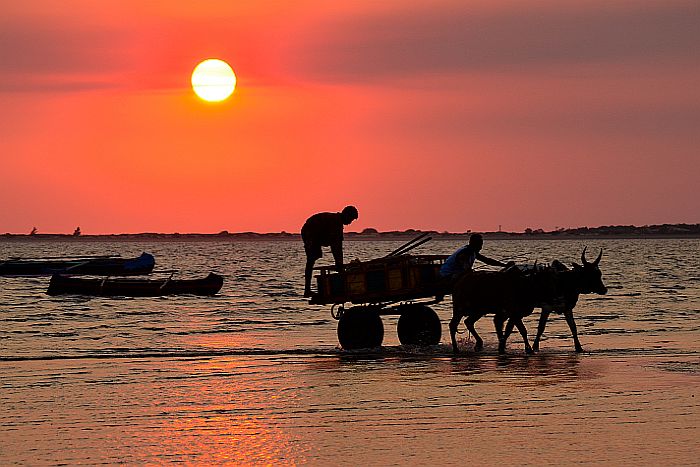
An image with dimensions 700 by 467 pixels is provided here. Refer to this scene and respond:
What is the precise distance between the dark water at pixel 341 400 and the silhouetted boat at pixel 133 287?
25230mm

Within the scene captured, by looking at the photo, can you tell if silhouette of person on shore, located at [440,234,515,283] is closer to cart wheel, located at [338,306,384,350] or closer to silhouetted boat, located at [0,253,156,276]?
cart wheel, located at [338,306,384,350]

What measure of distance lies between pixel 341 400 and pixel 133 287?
138ft

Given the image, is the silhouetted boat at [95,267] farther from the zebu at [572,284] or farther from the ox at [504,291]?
the zebu at [572,284]

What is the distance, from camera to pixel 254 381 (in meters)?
19.9

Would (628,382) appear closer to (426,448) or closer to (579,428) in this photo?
(579,428)

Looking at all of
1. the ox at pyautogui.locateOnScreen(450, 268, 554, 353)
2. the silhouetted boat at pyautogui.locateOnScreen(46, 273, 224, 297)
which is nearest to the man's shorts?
the ox at pyautogui.locateOnScreen(450, 268, 554, 353)

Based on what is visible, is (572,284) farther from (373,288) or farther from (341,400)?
(341,400)

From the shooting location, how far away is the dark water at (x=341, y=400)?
13.3 metres

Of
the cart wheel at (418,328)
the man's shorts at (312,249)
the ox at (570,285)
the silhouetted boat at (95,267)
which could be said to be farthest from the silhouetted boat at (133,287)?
the ox at (570,285)

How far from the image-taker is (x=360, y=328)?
25.0 m

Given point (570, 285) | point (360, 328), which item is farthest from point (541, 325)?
point (360, 328)

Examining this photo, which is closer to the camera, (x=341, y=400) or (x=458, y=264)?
(x=341, y=400)

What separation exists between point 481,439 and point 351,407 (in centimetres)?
300

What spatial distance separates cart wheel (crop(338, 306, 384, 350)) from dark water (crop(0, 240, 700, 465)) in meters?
0.46
